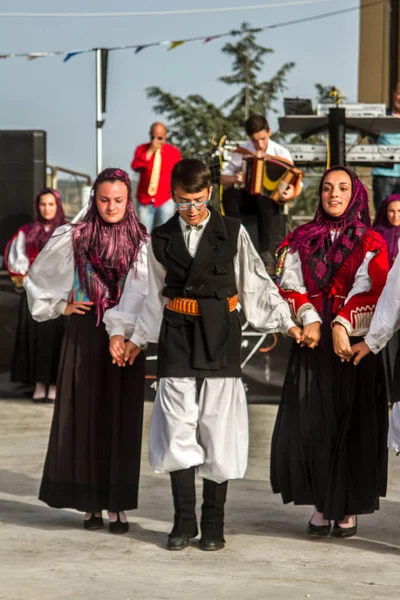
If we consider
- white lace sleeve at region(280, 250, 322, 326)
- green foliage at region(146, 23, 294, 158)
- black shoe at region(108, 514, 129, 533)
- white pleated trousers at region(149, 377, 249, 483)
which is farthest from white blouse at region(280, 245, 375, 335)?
green foliage at region(146, 23, 294, 158)

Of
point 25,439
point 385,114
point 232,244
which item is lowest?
point 25,439

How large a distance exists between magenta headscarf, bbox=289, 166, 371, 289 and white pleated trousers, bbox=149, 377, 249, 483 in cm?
72

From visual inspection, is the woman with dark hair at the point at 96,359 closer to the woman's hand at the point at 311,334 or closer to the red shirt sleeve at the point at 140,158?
the woman's hand at the point at 311,334

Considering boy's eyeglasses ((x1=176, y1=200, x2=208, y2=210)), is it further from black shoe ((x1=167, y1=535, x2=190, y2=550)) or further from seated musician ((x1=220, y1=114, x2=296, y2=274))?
seated musician ((x1=220, y1=114, x2=296, y2=274))

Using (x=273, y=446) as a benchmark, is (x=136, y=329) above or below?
above

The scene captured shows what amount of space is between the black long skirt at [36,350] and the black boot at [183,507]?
4988 millimetres

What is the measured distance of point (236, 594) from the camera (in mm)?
4289

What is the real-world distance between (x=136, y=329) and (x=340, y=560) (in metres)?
1.33

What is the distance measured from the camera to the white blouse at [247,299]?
204 inches

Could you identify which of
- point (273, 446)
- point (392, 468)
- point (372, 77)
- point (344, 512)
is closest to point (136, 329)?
point (273, 446)

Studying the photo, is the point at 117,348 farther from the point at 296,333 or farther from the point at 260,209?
the point at 260,209

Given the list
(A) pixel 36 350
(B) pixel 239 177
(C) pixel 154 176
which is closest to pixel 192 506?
(A) pixel 36 350

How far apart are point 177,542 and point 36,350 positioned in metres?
5.18

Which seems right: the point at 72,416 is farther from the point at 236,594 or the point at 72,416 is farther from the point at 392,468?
the point at 392,468
